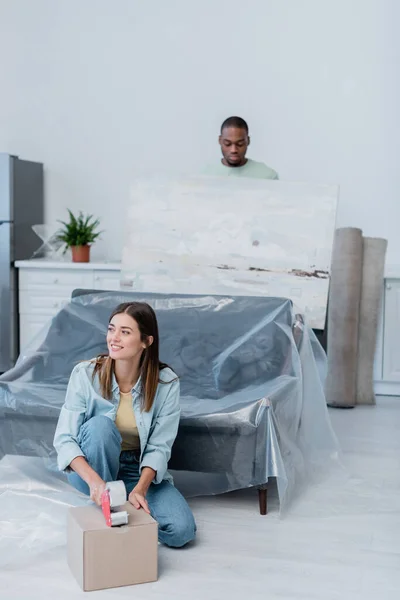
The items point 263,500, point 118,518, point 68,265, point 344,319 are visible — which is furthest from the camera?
point 68,265

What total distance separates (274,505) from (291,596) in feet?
2.57

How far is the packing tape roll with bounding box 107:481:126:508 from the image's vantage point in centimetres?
242

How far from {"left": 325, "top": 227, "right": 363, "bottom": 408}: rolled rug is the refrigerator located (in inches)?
73.2

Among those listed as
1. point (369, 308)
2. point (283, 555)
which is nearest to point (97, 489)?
point (283, 555)

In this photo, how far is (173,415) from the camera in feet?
9.29

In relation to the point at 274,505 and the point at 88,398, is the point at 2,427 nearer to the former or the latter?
the point at 88,398

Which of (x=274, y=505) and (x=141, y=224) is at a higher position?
(x=141, y=224)

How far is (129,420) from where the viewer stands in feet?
9.21

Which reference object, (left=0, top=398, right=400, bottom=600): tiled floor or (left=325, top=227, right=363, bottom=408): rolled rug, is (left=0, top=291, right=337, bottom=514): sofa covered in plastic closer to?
(left=0, top=398, right=400, bottom=600): tiled floor

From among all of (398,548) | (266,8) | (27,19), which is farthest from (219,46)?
(398,548)

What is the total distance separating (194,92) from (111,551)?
3553 millimetres

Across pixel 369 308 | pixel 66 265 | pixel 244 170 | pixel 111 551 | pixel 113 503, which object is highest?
pixel 244 170

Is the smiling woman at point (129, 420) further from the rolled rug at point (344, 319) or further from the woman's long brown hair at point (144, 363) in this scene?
the rolled rug at point (344, 319)

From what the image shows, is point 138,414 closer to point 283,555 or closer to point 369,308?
point 283,555
